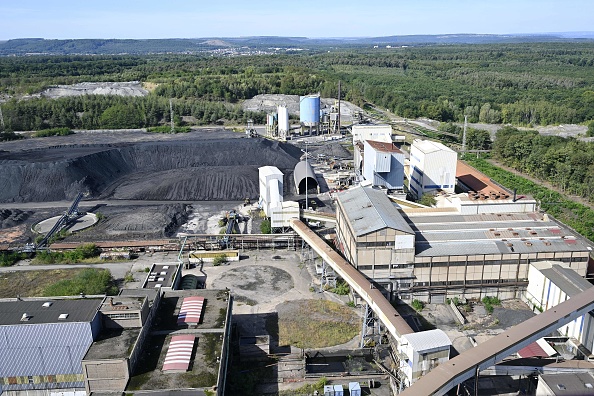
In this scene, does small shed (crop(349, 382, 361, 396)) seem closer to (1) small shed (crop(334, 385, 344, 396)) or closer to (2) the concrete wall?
(1) small shed (crop(334, 385, 344, 396))

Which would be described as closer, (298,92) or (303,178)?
(303,178)

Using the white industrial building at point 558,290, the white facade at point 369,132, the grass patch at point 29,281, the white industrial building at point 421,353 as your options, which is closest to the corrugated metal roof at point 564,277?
the white industrial building at point 558,290

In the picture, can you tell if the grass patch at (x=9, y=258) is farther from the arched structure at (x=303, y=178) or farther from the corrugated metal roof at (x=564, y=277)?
the corrugated metal roof at (x=564, y=277)

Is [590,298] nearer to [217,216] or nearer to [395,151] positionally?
[395,151]

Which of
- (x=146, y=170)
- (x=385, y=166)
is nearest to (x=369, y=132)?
(x=385, y=166)

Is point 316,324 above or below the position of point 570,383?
below

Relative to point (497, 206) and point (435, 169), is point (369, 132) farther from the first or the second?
point (497, 206)

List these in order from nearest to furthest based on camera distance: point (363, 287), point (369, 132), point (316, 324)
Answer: point (363, 287) < point (316, 324) < point (369, 132)
